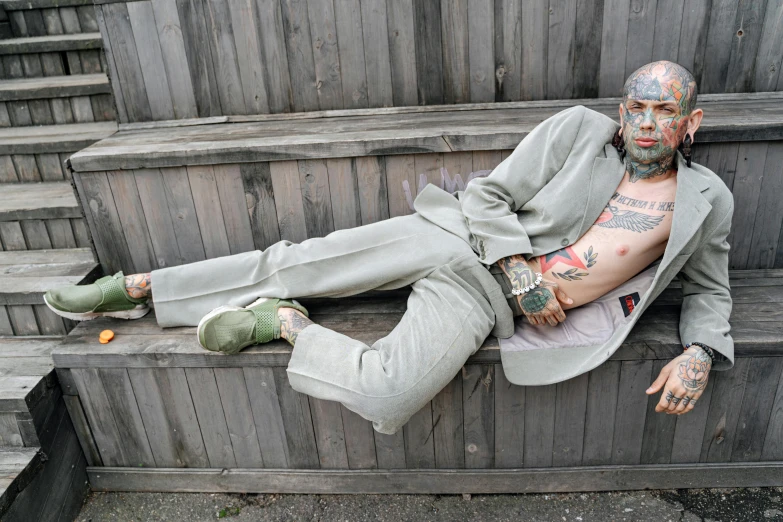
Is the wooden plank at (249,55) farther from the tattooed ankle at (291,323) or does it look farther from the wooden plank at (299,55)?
the tattooed ankle at (291,323)

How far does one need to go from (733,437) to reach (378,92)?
73.3 inches

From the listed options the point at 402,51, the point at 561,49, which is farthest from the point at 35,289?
the point at 561,49

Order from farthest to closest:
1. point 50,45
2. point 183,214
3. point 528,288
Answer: point 50,45, point 183,214, point 528,288

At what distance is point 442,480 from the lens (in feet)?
6.81

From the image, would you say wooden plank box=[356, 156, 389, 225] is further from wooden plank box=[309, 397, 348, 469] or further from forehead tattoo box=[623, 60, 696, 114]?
forehead tattoo box=[623, 60, 696, 114]

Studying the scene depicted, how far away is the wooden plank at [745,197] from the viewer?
2078mm

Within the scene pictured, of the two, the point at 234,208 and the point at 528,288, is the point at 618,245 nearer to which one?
the point at 528,288

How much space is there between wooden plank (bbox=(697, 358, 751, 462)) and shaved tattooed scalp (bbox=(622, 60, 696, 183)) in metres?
0.71

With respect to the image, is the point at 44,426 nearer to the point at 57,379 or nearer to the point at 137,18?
the point at 57,379

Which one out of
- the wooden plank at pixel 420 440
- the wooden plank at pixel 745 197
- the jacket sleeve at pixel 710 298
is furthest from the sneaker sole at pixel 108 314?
the wooden plank at pixel 745 197

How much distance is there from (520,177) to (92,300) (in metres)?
1.48

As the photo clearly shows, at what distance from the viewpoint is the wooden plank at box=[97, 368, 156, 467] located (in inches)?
79.2

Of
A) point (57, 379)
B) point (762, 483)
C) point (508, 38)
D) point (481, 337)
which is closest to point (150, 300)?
point (57, 379)

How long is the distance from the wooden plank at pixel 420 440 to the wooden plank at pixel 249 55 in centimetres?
148
